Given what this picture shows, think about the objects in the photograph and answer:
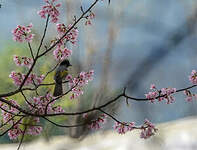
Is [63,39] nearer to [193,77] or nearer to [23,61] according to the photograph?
[23,61]

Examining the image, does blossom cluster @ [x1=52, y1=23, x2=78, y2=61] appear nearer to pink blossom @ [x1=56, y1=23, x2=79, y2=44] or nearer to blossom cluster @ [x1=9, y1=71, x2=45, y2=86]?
pink blossom @ [x1=56, y1=23, x2=79, y2=44]

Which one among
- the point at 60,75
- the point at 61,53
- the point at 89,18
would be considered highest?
the point at 89,18

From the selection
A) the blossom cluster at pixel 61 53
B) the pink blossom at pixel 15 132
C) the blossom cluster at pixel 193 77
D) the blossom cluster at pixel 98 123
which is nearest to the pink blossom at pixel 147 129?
the blossom cluster at pixel 98 123

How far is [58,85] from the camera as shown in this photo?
2.24 m

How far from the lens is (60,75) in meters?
2.27

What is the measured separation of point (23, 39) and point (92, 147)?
22.3ft

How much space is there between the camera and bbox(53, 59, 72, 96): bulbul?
87.7 inches

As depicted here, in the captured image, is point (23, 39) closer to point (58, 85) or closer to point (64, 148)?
point (58, 85)

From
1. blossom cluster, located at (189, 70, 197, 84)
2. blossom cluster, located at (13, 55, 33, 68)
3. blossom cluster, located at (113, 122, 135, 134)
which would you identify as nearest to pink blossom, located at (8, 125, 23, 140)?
blossom cluster, located at (13, 55, 33, 68)

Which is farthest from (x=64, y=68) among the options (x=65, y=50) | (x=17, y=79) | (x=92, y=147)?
(x=92, y=147)

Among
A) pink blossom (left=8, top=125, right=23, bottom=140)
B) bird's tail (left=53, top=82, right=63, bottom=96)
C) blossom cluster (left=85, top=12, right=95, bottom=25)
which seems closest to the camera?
blossom cluster (left=85, top=12, right=95, bottom=25)

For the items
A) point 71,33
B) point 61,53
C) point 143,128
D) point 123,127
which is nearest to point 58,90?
point 61,53

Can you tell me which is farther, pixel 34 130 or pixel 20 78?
pixel 34 130

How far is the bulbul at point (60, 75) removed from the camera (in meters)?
2.23
